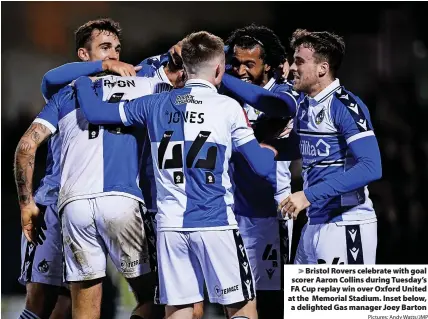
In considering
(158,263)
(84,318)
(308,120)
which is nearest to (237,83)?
(308,120)

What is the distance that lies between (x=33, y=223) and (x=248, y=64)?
1.85m

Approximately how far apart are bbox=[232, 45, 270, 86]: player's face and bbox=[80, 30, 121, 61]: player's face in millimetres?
849

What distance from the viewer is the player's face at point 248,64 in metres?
5.36

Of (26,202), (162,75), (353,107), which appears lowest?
(26,202)

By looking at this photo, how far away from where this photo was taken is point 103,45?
527cm

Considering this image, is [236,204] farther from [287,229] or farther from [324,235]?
[324,235]

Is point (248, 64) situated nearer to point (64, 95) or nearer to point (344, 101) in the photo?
point (344, 101)

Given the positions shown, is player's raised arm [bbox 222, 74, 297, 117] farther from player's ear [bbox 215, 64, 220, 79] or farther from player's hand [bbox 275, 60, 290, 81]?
player's ear [bbox 215, 64, 220, 79]

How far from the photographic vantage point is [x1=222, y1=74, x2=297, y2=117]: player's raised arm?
202 inches

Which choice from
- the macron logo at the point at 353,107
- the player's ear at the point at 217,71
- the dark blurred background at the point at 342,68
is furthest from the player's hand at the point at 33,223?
the macron logo at the point at 353,107

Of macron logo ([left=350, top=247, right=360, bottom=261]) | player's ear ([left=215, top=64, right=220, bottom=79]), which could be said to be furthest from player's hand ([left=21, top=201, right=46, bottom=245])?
macron logo ([left=350, top=247, right=360, bottom=261])

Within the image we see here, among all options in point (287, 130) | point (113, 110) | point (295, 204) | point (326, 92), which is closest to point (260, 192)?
point (287, 130)

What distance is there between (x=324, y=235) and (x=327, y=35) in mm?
1344

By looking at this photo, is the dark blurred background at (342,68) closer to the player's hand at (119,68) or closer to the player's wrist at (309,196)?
the player's hand at (119,68)
